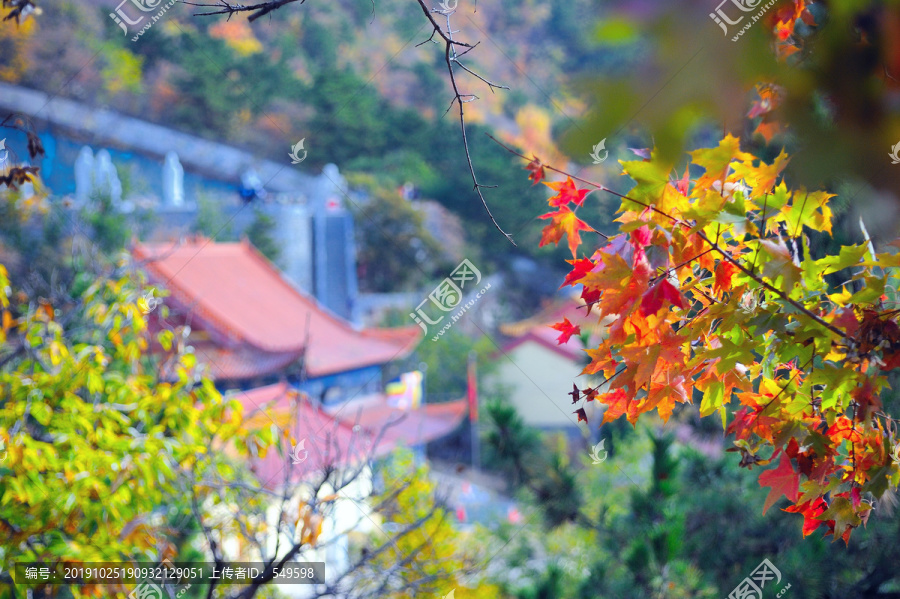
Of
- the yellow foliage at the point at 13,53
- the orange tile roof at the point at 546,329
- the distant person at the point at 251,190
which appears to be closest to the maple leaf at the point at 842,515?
the orange tile roof at the point at 546,329

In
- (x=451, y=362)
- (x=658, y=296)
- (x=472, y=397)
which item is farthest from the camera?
(x=451, y=362)

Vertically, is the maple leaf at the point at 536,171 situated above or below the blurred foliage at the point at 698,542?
above

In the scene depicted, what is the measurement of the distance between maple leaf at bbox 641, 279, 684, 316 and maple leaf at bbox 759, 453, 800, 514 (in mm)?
284

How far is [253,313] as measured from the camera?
26.1 feet

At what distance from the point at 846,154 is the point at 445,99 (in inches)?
707

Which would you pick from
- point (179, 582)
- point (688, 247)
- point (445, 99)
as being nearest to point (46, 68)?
point (445, 99)

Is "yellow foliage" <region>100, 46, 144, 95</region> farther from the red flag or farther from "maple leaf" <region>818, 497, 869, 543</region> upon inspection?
"maple leaf" <region>818, 497, 869, 543</region>

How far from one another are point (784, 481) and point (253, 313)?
7608 millimetres

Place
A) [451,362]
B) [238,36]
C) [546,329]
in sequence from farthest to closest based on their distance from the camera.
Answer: [238,36]
[451,362]
[546,329]

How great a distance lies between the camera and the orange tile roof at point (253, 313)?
23.8 feet

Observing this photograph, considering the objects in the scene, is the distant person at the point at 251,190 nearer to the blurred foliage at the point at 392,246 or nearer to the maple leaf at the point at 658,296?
the blurred foliage at the point at 392,246

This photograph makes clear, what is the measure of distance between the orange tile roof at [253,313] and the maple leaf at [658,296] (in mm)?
5819

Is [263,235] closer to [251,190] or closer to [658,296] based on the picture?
[251,190]

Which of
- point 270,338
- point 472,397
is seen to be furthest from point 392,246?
point 270,338
